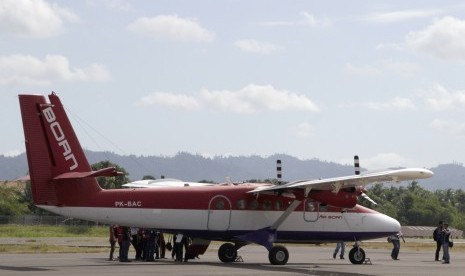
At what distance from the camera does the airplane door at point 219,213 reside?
35625 millimetres

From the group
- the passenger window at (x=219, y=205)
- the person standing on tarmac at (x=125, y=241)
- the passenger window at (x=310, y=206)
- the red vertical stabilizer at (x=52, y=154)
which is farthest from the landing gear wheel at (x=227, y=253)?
the red vertical stabilizer at (x=52, y=154)

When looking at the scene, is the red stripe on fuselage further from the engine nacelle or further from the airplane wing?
the airplane wing

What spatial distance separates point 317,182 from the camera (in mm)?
34281

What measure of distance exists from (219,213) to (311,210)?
12.3ft

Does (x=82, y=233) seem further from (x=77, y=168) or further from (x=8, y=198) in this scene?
(x=77, y=168)

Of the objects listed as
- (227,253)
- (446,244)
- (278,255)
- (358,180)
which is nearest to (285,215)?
(278,255)

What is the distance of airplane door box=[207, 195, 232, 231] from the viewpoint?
35.6m

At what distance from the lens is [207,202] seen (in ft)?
117

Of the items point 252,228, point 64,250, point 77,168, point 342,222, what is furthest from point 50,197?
point 64,250

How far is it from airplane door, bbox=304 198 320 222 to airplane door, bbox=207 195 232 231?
10.2ft

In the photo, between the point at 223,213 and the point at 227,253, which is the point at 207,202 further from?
the point at 227,253

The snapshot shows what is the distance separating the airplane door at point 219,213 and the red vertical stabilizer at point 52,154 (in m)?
4.86

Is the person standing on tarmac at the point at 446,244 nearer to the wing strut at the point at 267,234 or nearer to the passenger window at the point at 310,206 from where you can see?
the passenger window at the point at 310,206

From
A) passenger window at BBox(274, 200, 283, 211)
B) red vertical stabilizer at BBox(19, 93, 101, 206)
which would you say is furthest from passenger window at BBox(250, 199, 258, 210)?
red vertical stabilizer at BBox(19, 93, 101, 206)
